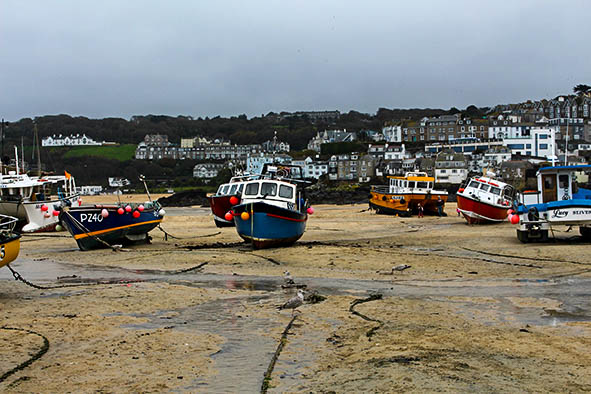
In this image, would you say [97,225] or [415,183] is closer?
[97,225]

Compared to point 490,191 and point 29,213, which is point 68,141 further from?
point 490,191

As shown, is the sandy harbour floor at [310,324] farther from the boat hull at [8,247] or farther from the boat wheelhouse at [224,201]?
the boat wheelhouse at [224,201]

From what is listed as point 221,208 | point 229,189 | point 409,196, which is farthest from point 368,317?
point 409,196

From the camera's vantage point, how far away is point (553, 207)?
61.3ft

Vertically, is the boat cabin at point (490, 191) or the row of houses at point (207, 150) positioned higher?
the row of houses at point (207, 150)

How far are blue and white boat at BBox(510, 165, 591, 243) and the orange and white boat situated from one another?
646 inches

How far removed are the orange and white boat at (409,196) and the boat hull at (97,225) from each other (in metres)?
20.6

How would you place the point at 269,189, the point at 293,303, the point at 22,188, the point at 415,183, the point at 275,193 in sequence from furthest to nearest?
1. the point at 415,183
2. the point at 22,188
3. the point at 269,189
4. the point at 275,193
5. the point at 293,303

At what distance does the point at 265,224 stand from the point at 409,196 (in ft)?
67.5

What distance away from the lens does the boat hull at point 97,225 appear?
1998 centimetres

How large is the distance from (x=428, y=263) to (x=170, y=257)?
7090 millimetres

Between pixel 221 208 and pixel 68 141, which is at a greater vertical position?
pixel 68 141

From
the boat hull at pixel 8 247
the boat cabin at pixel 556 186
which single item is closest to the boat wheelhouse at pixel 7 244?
the boat hull at pixel 8 247

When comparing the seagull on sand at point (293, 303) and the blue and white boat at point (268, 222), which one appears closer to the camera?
the seagull on sand at point (293, 303)
